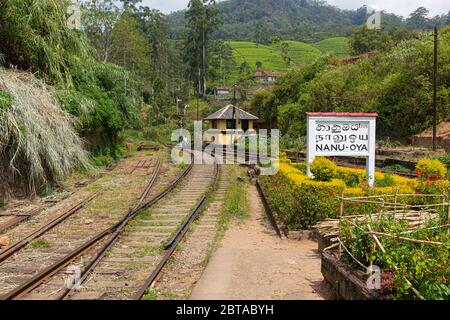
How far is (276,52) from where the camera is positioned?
12381cm

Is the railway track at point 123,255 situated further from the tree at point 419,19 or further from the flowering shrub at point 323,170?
the tree at point 419,19

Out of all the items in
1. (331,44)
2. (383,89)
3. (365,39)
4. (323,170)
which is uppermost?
(331,44)

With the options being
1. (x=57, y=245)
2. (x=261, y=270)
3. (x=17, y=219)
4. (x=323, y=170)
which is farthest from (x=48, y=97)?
(x=261, y=270)

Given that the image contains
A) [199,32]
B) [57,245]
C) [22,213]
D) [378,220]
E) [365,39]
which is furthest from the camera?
[199,32]

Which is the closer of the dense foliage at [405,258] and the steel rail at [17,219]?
the dense foliage at [405,258]

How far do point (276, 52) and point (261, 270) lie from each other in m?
122

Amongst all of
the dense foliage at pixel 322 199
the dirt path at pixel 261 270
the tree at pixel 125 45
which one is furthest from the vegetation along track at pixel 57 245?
the tree at pixel 125 45

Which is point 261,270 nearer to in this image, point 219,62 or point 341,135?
point 341,135

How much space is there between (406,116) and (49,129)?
2574 cm

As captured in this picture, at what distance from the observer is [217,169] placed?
21.8 meters

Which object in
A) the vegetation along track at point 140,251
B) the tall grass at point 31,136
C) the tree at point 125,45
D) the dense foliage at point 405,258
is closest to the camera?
the dense foliage at point 405,258

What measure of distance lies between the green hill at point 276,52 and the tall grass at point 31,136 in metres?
87.5

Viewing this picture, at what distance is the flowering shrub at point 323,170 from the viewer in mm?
10539
